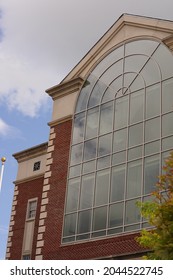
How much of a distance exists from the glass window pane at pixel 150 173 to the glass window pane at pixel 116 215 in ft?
5.00

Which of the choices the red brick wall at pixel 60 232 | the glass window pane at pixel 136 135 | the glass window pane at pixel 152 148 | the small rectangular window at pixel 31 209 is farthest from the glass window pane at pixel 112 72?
the small rectangular window at pixel 31 209

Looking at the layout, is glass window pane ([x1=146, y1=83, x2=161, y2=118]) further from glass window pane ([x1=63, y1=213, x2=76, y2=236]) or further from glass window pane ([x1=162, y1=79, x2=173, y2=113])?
glass window pane ([x1=63, y1=213, x2=76, y2=236])

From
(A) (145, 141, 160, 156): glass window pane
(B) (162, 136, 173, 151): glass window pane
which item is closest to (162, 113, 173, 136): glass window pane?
(B) (162, 136, 173, 151): glass window pane

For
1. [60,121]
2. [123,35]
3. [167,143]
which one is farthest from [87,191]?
[123,35]

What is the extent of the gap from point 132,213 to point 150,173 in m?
1.87

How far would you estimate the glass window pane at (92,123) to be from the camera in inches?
986

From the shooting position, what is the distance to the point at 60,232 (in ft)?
79.5

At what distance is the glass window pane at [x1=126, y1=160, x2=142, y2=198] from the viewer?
71.4 feet

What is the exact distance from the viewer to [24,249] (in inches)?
1095

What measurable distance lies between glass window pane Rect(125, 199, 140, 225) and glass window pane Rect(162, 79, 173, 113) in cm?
427

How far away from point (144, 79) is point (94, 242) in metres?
7.90

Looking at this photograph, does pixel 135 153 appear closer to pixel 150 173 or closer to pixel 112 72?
pixel 150 173

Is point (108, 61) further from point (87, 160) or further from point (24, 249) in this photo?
point (24, 249)
